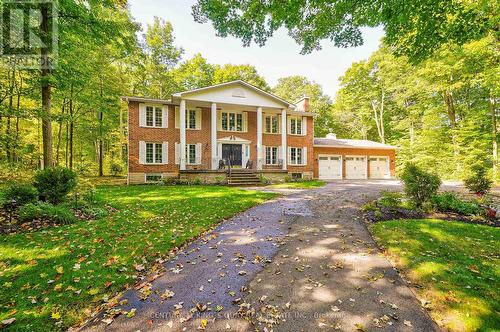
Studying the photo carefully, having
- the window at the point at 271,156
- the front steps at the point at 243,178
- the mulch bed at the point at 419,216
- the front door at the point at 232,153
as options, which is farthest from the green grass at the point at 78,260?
the window at the point at 271,156

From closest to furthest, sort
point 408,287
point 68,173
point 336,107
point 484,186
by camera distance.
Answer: point 408,287 → point 68,173 → point 484,186 → point 336,107

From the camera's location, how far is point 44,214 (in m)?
5.78

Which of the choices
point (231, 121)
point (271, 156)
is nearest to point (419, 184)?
point (271, 156)

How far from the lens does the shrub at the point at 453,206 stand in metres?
7.16

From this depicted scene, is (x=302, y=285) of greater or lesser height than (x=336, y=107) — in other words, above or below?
below

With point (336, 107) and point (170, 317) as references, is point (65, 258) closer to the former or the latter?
point (170, 317)

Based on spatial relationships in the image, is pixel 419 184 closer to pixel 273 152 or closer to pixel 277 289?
pixel 277 289

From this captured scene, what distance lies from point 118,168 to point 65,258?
81.7 feet

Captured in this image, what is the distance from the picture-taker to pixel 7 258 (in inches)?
149

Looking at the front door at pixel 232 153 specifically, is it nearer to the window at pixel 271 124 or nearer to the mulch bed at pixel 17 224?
the window at pixel 271 124

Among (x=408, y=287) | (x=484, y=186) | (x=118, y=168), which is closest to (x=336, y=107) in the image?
(x=484, y=186)

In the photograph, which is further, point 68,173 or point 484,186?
point 484,186

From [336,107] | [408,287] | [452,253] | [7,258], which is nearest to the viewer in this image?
[408,287]

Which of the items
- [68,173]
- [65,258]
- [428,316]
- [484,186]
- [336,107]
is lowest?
[428,316]
